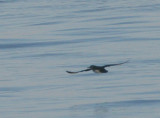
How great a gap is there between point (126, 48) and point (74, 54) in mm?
1360

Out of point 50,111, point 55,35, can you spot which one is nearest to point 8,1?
point 55,35

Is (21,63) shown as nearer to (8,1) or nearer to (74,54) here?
(74,54)

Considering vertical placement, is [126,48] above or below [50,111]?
above

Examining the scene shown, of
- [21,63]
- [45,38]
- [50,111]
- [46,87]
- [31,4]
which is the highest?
[31,4]

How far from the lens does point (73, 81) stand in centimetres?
1827

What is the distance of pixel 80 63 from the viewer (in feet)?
67.6

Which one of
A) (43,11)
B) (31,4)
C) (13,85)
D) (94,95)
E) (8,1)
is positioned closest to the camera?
(94,95)

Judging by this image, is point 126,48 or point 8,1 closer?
point 126,48

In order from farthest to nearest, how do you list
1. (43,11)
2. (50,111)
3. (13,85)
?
(43,11) → (13,85) → (50,111)

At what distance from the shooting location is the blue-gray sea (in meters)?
15.8

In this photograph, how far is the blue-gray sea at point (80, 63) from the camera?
15.8 m

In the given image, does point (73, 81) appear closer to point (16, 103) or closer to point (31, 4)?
point (16, 103)

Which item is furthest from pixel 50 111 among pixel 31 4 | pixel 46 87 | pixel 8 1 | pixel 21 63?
pixel 8 1

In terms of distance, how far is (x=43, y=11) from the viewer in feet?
124
